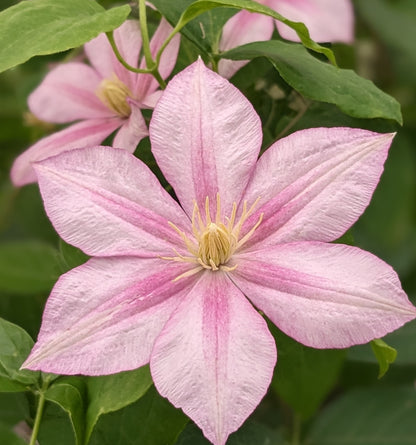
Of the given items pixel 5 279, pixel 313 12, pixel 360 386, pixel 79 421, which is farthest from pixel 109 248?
pixel 360 386

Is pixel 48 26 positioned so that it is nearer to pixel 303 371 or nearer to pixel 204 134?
pixel 204 134

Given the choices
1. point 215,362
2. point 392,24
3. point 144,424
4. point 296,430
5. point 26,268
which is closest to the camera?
point 215,362

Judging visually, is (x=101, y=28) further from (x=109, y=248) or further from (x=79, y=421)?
(x=79, y=421)

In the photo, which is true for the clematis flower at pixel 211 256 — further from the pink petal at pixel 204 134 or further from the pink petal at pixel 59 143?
the pink petal at pixel 59 143

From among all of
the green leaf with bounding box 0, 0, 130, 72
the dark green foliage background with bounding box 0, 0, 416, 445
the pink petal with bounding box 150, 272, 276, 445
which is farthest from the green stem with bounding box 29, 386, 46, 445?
the green leaf with bounding box 0, 0, 130, 72

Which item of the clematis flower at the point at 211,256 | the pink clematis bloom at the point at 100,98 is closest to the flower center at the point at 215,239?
the clematis flower at the point at 211,256

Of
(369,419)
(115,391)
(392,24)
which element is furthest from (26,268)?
(392,24)
